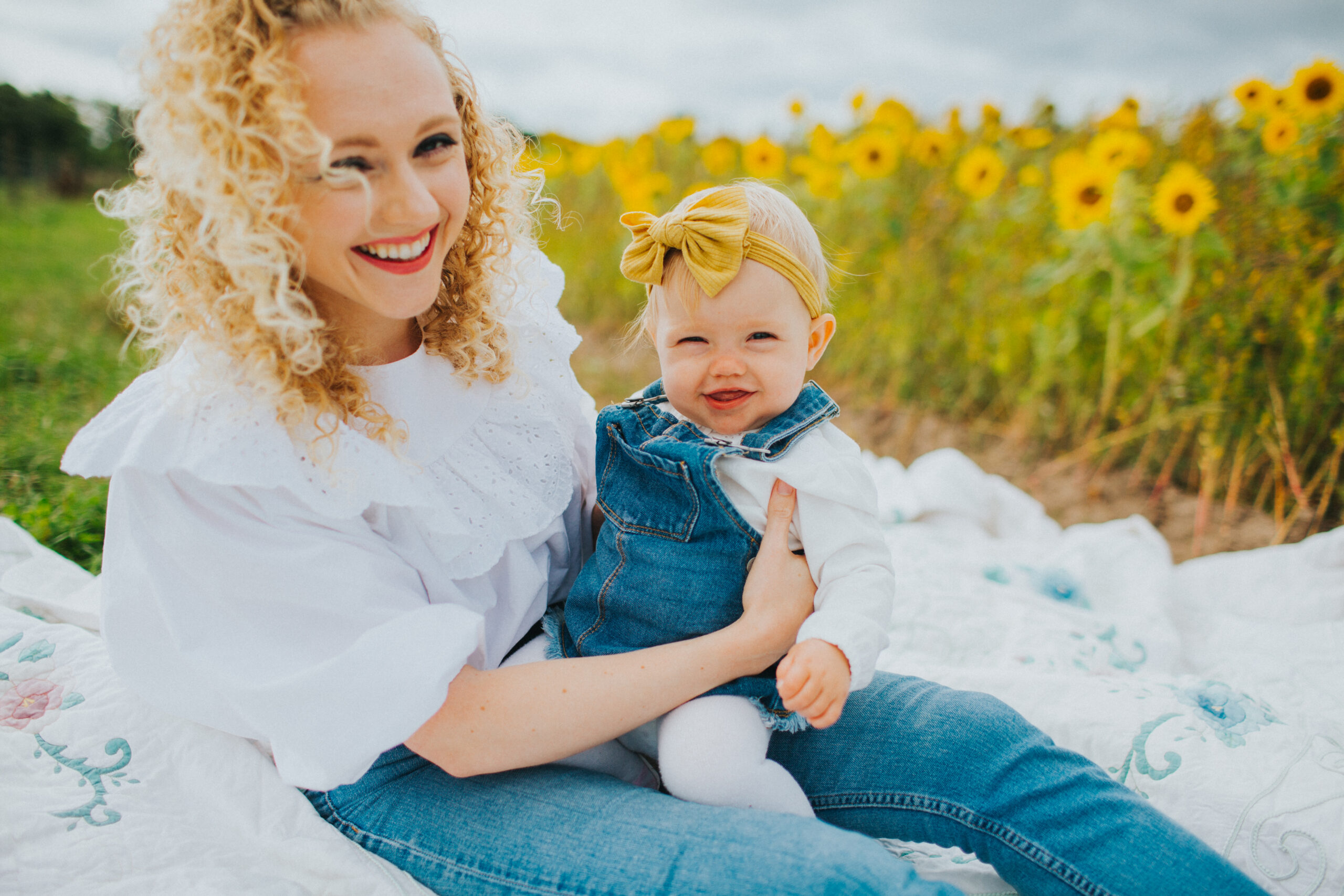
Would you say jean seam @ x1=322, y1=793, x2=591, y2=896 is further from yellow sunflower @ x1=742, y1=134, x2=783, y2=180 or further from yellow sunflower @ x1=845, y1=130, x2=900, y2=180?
yellow sunflower @ x1=742, y1=134, x2=783, y2=180

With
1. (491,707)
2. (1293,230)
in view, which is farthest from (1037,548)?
(491,707)

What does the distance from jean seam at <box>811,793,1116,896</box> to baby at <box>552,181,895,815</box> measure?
0.31 ft

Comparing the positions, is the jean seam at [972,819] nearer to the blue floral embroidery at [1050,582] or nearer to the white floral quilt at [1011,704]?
the white floral quilt at [1011,704]

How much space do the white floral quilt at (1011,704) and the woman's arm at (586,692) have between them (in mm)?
228

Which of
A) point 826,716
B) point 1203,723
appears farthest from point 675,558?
point 1203,723

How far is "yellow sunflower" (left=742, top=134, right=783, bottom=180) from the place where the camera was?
13.0 feet

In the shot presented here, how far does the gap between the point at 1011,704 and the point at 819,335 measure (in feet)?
2.66

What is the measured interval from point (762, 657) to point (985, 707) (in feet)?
1.16

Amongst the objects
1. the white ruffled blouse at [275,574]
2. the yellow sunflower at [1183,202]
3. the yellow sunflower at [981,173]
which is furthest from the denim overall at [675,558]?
the yellow sunflower at [981,173]

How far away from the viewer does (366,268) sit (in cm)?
103

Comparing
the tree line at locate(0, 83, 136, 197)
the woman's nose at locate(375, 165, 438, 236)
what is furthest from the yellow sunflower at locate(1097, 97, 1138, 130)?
the tree line at locate(0, 83, 136, 197)

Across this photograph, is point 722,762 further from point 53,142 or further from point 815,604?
point 53,142

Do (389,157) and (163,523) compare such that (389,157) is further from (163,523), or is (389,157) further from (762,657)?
(762,657)

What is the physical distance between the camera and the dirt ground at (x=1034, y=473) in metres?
2.69
